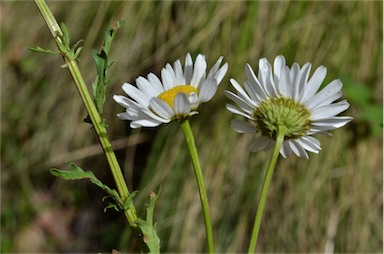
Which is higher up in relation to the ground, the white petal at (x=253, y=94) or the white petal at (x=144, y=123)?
the white petal at (x=253, y=94)

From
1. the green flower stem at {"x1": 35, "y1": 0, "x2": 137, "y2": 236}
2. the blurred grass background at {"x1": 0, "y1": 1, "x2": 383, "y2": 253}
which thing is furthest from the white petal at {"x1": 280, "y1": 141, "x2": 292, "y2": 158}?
the blurred grass background at {"x1": 0, "y1": 1, "x2": 383, "y2": 253}

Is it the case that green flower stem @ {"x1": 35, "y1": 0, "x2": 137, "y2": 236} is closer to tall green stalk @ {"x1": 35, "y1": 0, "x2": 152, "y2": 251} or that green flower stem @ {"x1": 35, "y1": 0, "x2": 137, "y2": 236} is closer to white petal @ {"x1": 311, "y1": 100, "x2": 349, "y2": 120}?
tall green stalk @ {"x1": 35, "y1": 0, "x2": 152, "y2": 251}

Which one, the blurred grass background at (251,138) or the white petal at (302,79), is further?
the blurred grass background at (251,138)

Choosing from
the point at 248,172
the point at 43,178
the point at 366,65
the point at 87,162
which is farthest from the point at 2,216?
the point at 366,65

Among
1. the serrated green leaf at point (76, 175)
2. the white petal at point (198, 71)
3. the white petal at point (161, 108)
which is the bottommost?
the serrated green leaf at point (76, 175)

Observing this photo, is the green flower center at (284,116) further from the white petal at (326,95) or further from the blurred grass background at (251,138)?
the blurred grass background at (251,138)

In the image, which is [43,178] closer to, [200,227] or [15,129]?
[15,129]

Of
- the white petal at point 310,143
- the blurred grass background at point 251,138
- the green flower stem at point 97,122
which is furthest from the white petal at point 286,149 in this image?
the blurred grass background at point 251,138
